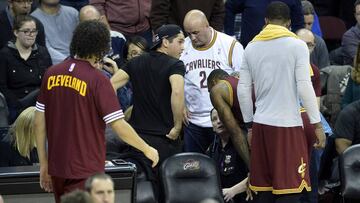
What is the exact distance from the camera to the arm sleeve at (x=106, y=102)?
7.59 metres

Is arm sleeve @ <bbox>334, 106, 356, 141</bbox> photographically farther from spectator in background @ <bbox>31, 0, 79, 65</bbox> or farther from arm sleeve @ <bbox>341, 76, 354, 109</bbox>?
spectator in background @ <bbox>31, 0, 79, 65</bbox>

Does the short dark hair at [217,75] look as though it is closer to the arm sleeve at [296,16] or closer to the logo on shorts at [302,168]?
the logo on shorts at [302,168]

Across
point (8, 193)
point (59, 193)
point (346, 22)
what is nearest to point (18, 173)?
point (8, 193)

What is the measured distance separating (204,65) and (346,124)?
1614 millimetres

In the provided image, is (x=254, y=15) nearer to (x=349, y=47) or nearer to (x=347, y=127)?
(x=349, y=47)

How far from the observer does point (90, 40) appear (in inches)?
301

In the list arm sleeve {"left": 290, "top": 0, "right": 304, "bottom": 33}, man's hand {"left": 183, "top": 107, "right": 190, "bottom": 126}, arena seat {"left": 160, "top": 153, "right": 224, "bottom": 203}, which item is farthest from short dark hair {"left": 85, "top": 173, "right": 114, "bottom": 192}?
arm sleeve {"left": 290, "top": 0, "right": 304, "bottom": 33}

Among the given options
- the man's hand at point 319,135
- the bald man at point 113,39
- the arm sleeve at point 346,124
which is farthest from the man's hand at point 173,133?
the bald man at point 113,39

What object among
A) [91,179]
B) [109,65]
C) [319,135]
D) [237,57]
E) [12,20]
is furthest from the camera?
[12,20]

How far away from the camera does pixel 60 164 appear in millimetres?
7668

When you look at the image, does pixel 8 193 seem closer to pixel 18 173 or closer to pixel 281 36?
pixel 18 173

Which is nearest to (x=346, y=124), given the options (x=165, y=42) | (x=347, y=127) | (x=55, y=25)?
(x=347, y=127)

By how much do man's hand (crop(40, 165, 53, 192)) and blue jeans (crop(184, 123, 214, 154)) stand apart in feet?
9.91

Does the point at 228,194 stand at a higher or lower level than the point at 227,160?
lower
